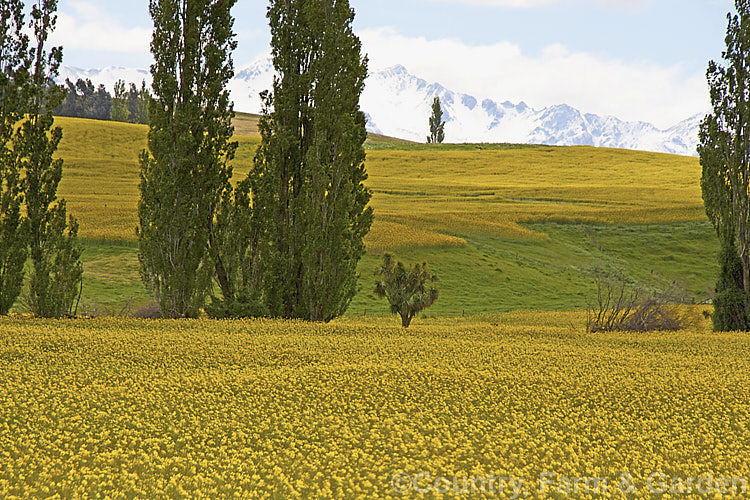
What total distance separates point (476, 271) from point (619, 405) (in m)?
34.4

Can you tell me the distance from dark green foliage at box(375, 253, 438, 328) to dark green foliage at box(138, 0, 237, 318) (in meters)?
9.31

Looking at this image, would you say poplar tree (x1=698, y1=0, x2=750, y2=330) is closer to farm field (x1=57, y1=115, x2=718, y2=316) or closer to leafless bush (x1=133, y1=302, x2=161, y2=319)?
farm field (x1=57, y1=115, x2=718, y2=316)

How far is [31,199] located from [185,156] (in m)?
5.50

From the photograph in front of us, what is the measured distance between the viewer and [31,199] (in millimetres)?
23641

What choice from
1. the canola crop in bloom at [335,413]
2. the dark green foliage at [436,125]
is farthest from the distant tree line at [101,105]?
the canola crop in bloom at [335,413]

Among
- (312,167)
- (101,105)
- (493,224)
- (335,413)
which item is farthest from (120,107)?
(335,413)

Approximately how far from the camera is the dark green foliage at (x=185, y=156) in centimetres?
2422

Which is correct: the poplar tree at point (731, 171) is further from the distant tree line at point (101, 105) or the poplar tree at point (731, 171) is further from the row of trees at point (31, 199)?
the distant tree line at point (101, 105)

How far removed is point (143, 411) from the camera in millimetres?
11852

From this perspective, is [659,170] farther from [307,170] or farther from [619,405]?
[619,405]

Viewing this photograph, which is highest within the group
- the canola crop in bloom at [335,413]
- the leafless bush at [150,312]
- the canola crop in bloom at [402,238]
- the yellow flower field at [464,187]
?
the yellow flower field at [464,187]

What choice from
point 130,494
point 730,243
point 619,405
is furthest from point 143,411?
point 730,243

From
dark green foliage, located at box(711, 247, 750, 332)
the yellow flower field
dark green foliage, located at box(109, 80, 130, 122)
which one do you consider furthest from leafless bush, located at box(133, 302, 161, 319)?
dark green foliage, located at box(109, 80, 130, 122)

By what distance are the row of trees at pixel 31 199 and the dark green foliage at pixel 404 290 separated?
1386 centimetres
